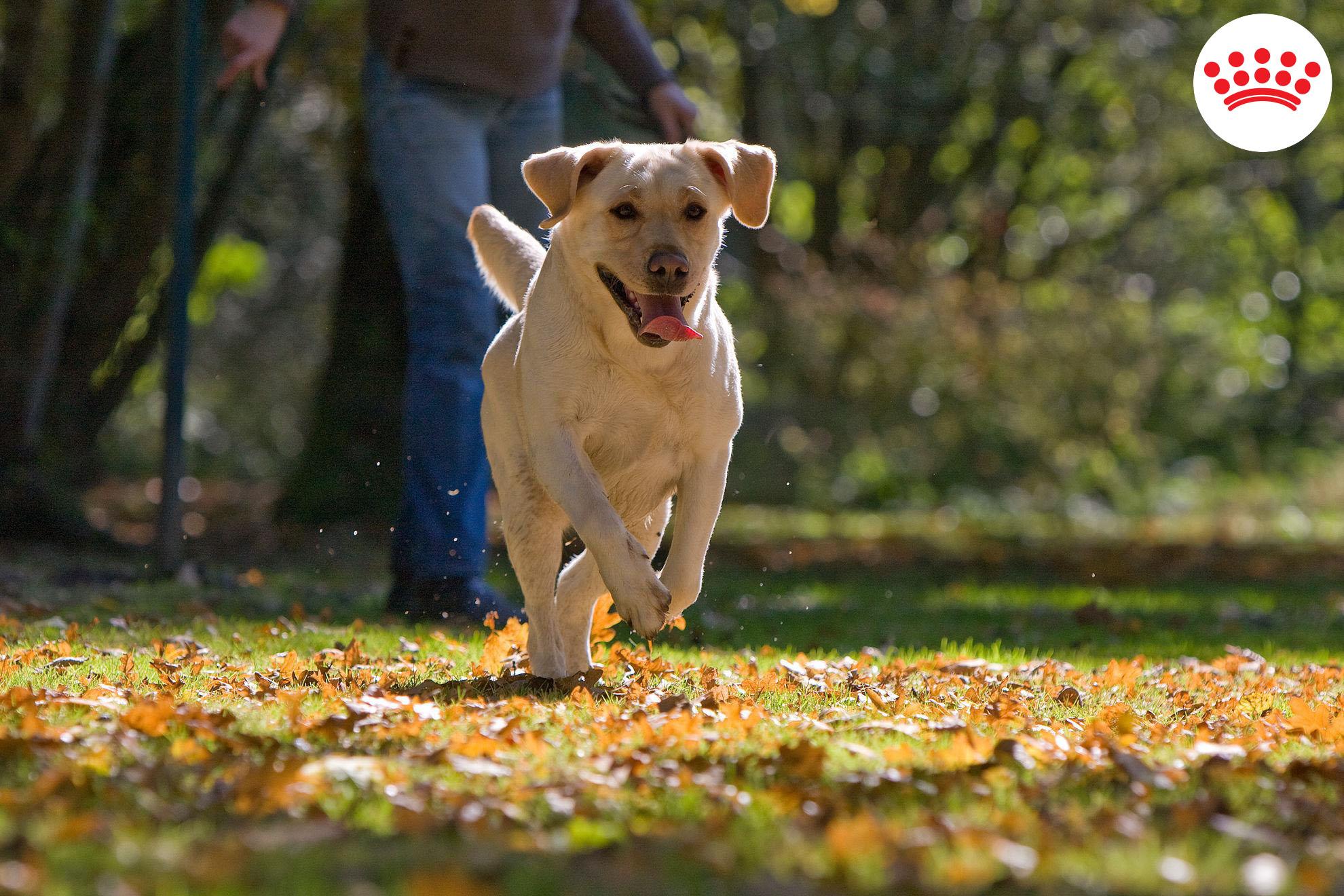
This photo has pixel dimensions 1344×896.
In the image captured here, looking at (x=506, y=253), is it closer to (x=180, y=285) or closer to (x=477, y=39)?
(x=477, y=39)

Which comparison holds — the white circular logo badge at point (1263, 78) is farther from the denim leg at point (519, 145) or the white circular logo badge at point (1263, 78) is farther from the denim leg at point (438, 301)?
the denim leg at point (438, 301)

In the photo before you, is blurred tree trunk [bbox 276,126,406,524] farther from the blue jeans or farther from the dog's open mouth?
the dog's open mouth

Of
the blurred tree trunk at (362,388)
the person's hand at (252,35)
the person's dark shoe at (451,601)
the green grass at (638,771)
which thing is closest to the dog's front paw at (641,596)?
the green grass at (638,771)

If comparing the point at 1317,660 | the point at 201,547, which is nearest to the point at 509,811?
the point at 1317,660

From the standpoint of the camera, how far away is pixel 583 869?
→ 2.36 m

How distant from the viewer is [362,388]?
10.7 metres

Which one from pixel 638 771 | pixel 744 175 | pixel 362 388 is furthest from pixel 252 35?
pixel 362 388

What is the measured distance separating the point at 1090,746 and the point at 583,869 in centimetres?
155

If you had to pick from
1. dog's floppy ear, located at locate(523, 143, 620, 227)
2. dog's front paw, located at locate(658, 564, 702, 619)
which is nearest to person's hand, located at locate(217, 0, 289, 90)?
dog's floppy ear, located at locate(523, 143, 620, 227)

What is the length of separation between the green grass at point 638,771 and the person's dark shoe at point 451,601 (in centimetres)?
23

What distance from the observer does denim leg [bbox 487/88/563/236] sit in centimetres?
595

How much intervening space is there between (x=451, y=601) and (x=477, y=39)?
2.00m

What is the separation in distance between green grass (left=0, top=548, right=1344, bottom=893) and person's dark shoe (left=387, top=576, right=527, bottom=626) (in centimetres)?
23

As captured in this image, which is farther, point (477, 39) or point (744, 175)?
point (477, 39)
